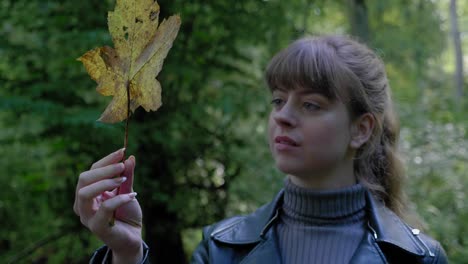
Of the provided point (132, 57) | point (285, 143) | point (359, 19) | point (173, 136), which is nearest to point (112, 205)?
point (132, 57)

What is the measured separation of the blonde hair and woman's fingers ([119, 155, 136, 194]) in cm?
69

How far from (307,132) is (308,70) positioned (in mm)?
221

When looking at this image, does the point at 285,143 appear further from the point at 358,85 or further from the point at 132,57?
the point at 132,57

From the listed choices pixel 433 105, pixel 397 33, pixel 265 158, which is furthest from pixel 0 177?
pixel 433 105

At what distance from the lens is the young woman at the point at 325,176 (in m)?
1.71

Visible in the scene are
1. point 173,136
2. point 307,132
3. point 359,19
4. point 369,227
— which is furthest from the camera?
point 359,19

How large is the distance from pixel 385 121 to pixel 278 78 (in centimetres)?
56

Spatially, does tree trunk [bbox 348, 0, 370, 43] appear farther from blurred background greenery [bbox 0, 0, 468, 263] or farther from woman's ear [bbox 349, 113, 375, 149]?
woman's ear [bbox 349, 113, 375, 149]

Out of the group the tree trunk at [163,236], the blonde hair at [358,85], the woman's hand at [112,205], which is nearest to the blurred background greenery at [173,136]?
the tree trunk at [163,236]

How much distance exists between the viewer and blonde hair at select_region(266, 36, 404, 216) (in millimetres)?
1760

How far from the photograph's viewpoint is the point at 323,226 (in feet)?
5.99

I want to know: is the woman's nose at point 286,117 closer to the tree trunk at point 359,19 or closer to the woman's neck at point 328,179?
the woman's neck at point 328,179

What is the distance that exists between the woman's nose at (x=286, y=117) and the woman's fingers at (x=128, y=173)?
58cm

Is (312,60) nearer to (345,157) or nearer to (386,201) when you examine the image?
(345,157)
